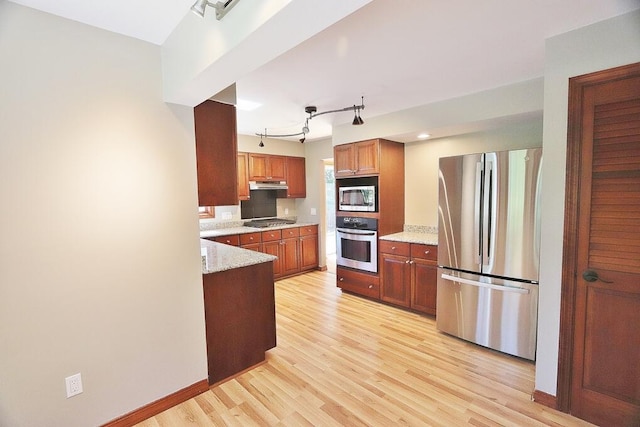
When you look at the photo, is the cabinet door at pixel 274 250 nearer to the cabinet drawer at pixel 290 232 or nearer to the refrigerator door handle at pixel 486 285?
the cabinet drawer at pixel 290 232

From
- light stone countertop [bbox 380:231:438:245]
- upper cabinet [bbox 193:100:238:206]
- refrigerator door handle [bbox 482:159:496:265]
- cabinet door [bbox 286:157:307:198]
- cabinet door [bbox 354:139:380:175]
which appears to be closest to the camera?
upper cabinet [bbox 193:100:238:206]

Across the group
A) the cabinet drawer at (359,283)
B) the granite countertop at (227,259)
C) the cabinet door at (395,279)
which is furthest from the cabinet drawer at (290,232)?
the granite countertop at (227,259)

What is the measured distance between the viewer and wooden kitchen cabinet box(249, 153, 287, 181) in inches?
192

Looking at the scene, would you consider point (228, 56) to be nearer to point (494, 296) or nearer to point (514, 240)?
point (514, 240)

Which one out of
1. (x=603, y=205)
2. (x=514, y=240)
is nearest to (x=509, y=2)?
(x=603, y=205)

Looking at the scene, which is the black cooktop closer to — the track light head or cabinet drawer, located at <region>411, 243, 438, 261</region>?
cabinet drawer, located at <region>411, 243, 438, 261</region>

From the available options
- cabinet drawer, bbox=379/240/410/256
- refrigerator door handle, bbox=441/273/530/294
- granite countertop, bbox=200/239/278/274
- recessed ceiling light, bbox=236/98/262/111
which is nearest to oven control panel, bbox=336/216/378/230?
cabinet drawer, bbox=379/240/410/256

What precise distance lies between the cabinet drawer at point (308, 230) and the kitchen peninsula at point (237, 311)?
2.57 m

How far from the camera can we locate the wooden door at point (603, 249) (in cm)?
165

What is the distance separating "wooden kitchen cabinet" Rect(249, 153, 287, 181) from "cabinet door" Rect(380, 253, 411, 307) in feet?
8.11

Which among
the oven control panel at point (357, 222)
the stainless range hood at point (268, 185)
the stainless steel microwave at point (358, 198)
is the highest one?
the stainless range hood at point (268, 185)

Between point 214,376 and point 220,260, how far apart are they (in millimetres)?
885

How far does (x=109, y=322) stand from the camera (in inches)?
68.2

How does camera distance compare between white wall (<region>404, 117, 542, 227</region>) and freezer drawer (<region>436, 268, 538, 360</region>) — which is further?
white wall (<region>404, 117, 542, 227</region>)
